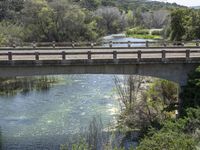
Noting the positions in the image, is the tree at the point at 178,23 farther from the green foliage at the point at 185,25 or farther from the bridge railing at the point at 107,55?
the bridge railing at the point at 107,55

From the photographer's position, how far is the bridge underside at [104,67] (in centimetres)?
3117

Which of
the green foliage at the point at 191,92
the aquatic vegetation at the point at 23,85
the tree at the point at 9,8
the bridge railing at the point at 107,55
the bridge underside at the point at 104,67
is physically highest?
the tree at the point at 9,8

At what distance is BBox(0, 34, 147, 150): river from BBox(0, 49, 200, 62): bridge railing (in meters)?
5.54

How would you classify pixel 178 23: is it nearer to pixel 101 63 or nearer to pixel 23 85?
pixel 23 85

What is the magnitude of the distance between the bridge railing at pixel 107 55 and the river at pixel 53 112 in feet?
18.2

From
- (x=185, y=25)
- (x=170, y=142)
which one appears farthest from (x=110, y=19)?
(x=170, y=142)

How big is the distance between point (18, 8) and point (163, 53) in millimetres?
84697

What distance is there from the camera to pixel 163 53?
105ft

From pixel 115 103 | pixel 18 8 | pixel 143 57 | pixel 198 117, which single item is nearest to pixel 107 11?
pixel 18 8

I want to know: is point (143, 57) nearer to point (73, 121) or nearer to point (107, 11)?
point (73, 121)

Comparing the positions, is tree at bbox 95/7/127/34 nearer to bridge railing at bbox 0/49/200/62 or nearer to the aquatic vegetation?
the aquatic vegetation

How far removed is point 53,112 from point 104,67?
8702mm

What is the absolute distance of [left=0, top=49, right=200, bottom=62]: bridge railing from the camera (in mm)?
31078

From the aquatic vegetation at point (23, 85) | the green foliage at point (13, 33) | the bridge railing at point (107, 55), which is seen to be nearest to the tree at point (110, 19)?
the green foliage at point (13, 33)
